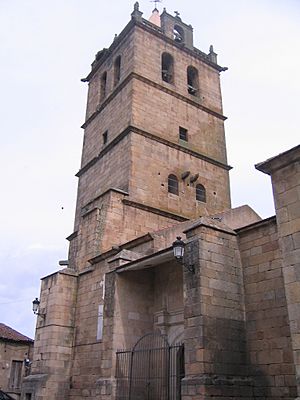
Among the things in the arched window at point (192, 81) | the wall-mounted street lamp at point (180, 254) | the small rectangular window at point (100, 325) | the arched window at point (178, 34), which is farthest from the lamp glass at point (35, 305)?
the arched window at point (178, 34)

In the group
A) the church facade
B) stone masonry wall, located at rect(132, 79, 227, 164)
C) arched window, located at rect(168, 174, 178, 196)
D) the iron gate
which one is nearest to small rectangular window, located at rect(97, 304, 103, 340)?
the church facade

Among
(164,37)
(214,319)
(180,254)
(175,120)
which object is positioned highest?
(164,37)

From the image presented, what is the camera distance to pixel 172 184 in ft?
56.6

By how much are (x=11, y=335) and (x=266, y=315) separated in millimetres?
18748

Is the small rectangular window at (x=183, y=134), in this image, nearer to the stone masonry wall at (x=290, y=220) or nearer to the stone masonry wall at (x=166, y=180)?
the stone masonry wall at (x=166, y=180)

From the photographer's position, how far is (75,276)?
14477 millimetres

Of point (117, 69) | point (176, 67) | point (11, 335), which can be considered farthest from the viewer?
point (11, 335)

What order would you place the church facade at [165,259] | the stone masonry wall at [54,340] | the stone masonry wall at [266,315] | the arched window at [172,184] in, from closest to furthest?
the stone masonry wall at [266,315] < the church facade at [165,259] < the stone masonry wall at [54,340] < the arched window at [172,184]

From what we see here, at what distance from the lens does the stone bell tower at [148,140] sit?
50.1 ft

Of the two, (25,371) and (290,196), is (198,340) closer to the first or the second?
(290,196)

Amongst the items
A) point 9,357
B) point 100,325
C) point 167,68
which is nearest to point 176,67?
point 167,68

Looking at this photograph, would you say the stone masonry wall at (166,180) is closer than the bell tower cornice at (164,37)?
Yes

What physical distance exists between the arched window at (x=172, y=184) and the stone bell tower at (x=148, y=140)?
45mm

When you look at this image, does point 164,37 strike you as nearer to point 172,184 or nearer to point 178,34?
point 178,34
